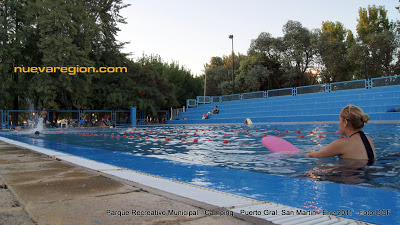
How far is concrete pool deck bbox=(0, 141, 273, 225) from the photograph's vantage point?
6.52 ft

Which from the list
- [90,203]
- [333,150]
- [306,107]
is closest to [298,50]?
[306,107]

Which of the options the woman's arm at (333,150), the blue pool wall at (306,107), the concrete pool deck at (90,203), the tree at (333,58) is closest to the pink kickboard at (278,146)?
the woman's arm at (333,150)

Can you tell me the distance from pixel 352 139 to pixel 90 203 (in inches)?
160

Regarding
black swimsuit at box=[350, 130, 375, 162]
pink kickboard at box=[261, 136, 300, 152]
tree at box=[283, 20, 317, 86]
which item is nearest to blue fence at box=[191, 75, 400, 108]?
tree at box=[283, 20, 317, 86]

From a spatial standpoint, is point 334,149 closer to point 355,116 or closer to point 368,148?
point 368,148

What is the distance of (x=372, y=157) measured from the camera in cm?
505

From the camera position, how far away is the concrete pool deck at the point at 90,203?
1.99 metres

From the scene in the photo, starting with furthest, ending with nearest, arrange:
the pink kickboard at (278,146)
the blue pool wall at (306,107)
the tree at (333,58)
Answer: the tree at (333,58) < the blue pool wall at (306,107) < the pink kickboard at (278,146)

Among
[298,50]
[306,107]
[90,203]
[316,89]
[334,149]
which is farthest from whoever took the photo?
[298,50]

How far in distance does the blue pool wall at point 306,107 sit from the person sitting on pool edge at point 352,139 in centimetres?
1646

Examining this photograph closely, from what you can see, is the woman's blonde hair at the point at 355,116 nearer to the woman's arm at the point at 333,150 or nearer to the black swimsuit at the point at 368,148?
the black swimsuit at the point at 368,148

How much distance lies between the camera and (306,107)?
25.9m

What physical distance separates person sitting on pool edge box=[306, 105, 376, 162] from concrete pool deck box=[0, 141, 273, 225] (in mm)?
3278

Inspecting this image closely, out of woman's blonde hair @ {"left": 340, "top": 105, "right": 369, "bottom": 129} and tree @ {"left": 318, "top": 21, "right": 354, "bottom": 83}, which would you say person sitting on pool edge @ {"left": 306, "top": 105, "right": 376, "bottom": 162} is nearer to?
woman's blonde hair @ {"left": 340, "top": 105, "right": 369, "bottom": 129}
